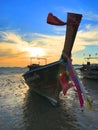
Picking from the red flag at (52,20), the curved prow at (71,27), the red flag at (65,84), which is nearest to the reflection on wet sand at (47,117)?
the red flag at (65,84)

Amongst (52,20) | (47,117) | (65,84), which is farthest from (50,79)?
(52,20)

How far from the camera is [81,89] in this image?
11.7 m

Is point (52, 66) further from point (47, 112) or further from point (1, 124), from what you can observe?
point (1, 124)

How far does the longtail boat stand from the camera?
13.6 m

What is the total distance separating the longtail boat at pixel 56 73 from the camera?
13607 mm

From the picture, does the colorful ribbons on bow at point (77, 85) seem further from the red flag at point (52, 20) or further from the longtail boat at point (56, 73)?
the red flag at point (52, 20)

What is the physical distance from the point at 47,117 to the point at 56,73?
14.3 feet

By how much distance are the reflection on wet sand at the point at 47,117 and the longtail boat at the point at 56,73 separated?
1.16m

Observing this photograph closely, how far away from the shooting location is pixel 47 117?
598 inches

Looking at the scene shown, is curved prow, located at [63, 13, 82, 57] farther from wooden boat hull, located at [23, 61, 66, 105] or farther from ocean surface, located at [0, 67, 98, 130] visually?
ocean surface, located at [0, 67, 98, 130]

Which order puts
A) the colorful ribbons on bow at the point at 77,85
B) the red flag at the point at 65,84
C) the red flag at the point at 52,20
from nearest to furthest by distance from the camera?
the colorful ribbons on bow at the point at 77,85 → the red flag at the point at 52,20 → the red flag at the point at 65,84

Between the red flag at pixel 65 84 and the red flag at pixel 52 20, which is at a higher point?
the red flag at pixel 52 20

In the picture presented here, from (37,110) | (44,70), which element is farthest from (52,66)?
(37,110)

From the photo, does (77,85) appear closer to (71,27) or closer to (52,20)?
(52,20)
